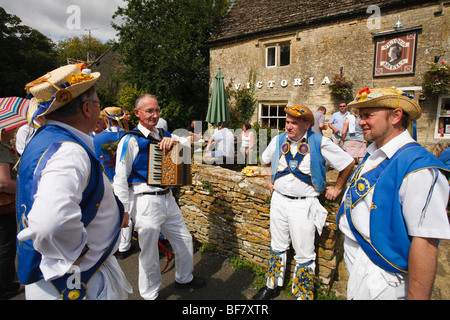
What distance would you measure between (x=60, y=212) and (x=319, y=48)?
33.9ft

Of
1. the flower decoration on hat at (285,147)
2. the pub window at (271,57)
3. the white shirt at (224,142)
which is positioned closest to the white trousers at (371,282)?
the flower decoration on hat at (285,147)

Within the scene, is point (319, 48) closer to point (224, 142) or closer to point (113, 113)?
point (224, 142)

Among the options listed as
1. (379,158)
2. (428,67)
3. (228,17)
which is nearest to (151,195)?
(379,158)

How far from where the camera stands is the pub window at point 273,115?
10727 millimetres

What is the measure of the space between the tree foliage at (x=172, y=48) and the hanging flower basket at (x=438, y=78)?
393 inches

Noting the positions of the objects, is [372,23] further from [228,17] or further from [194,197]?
[194,197]

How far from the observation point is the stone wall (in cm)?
300

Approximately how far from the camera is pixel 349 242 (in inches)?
77.2

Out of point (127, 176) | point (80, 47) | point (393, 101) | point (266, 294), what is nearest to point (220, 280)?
point (266, 294)

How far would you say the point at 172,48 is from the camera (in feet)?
44.2

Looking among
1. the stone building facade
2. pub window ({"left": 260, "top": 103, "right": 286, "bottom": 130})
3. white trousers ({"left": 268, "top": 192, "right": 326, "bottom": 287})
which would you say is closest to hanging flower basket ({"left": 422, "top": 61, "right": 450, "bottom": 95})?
the stone building facade

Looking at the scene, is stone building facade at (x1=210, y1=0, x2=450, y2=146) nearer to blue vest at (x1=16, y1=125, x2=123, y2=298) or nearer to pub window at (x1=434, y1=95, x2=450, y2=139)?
pub window at (x1=434, y1=95, x2=450, y2=139)

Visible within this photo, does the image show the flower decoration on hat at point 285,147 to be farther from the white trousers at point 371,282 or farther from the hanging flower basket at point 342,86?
the hanging flower basket at point 342,86

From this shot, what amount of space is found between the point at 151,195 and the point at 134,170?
35 centimetres
